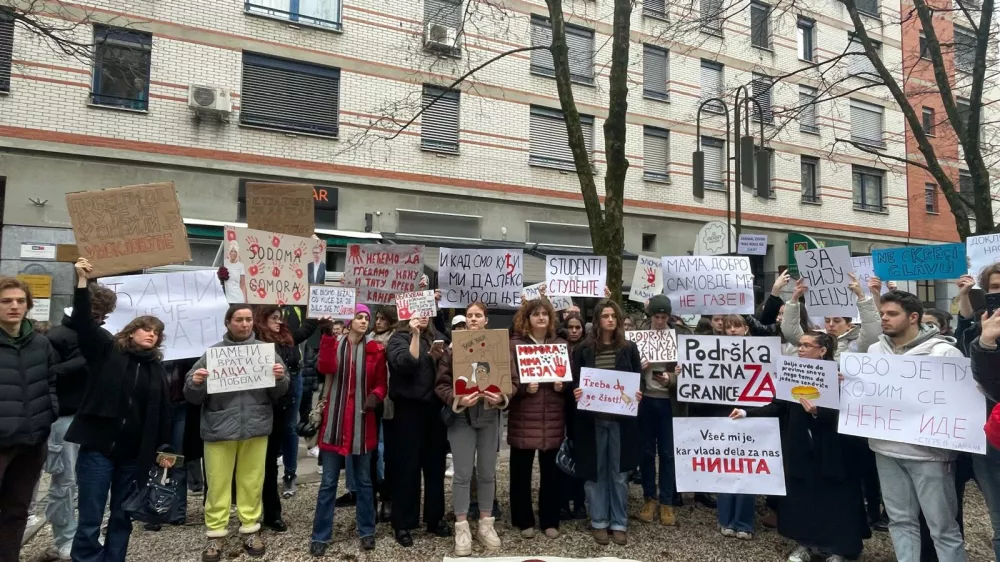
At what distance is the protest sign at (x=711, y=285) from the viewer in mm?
6344

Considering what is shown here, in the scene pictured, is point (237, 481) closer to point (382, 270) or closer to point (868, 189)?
point (382, 270)

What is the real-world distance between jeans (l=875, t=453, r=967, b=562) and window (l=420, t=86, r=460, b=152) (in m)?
12.6

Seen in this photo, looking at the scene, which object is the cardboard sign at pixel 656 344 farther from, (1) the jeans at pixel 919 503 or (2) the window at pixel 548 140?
(2) the window at pixel 548 140

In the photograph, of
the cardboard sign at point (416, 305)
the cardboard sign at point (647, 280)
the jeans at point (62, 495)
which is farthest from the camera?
the cardboard sign at point (647, 280)

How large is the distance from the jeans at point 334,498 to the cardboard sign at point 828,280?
430 cm

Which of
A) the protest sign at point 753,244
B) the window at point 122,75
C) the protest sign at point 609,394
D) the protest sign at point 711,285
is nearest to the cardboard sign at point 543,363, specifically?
the protest sign at point 609,394

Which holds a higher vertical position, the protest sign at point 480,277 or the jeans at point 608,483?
the protest sign at point 480,277

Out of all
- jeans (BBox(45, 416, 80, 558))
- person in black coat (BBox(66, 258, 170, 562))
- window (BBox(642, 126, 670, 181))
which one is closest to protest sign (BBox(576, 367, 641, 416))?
person in black coat (BBox(66, 258, 170, 562))

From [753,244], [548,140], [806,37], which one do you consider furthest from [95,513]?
[806,37]

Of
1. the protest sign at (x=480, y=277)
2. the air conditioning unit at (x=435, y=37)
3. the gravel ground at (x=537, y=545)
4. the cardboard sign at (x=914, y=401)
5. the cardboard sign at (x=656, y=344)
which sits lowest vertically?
the gravel ground at (x=537, y=545)

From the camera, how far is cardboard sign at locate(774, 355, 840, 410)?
14.2ft

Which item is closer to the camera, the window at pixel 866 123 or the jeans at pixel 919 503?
the jeans at pixel 919 503

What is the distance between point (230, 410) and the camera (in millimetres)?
4520

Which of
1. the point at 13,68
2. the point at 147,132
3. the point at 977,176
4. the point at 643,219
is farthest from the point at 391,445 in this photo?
the point at 643,219
